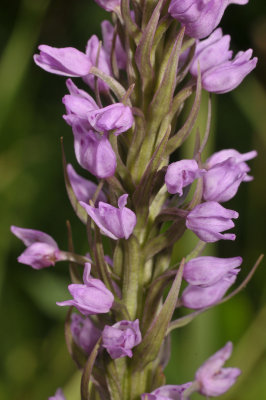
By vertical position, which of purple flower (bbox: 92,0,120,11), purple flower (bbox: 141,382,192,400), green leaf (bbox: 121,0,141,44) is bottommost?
purple flower (bbox: 141,382,192,400)

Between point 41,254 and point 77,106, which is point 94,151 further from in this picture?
point 41,254

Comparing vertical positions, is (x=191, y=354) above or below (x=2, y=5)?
below

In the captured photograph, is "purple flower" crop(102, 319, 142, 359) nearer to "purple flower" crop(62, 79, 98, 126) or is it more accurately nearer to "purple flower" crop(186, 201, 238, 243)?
"purple flower" crop(186, 201, 238, 243)

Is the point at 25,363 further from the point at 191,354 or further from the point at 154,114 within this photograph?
the point at 154,114

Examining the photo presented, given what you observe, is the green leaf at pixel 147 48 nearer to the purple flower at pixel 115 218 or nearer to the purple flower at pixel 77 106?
the purple flower at pixel 77 106

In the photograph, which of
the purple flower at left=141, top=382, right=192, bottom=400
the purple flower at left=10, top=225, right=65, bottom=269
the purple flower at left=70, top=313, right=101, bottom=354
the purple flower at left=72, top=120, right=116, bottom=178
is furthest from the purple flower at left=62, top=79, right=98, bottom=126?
the purple flower at left=141, top=382, right=192, bottom=400

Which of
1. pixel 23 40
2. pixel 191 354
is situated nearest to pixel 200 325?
pixel 191 354
